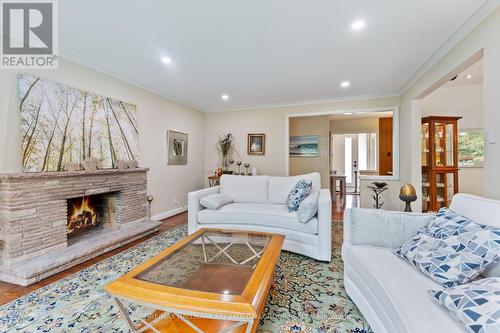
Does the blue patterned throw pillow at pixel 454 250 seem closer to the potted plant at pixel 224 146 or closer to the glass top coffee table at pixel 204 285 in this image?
the glass top coffee table at pixel 204 285

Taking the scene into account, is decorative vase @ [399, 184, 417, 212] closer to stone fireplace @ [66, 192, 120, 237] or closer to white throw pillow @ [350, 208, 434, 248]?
white throw pillow @ [350, 208, 434, 248]

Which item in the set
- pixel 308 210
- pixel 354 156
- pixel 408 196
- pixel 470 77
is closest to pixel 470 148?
pixel 470 77

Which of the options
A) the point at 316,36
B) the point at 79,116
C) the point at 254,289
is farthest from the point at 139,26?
the point at 254,289

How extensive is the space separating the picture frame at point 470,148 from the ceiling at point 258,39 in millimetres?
2134

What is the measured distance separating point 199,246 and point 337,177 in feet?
16.8

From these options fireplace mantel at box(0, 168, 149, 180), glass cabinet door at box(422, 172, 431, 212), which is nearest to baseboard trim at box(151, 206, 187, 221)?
fireplace mantel at box(0, 168, 149, 180)

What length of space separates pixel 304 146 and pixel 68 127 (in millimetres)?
5119

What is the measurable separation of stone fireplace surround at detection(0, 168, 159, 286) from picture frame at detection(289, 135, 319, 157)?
14.4 feet

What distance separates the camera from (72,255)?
2309 mm

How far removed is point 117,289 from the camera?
44.2 inches

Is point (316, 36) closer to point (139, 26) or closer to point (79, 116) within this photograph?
point (139, 26)

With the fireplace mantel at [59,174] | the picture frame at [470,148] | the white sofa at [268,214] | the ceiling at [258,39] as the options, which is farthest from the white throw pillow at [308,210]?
the picture frame at [470,148]

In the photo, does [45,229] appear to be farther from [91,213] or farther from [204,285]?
[204,285]

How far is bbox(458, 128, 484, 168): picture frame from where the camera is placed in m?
4.48
